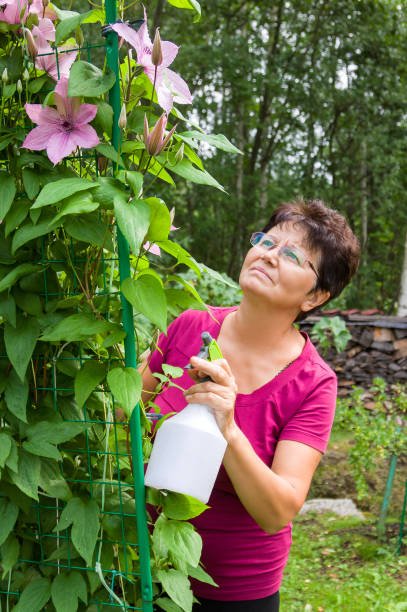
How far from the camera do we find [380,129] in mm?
10578

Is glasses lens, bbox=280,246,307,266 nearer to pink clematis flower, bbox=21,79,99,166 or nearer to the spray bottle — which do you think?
the spray bottle

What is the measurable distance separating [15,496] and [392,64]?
37.6ft

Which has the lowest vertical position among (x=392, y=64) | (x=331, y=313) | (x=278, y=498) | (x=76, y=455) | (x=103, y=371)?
(x=331, y=313)

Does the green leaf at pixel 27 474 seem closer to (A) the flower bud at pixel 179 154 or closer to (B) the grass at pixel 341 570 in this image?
(A) the flower bud at pixel 179 154

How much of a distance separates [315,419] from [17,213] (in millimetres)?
800

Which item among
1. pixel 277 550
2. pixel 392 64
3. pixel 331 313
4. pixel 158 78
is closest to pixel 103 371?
pixel 158 78

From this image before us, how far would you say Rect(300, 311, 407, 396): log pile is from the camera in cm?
705

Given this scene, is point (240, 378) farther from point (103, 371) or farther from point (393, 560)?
point (393, 560)

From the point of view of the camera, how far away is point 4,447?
86 centimetres

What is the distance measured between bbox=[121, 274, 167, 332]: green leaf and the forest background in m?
8.06

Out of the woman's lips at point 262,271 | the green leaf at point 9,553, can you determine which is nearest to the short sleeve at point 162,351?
the woman's lips at point 262,271

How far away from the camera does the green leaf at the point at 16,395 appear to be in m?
0.88

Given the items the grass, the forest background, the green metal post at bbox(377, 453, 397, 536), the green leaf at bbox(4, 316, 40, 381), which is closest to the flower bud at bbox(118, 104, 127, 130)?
the green leaf at bbox(4, 316, 40, 381)

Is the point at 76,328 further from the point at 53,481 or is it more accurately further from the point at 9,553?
the point at 9,553
